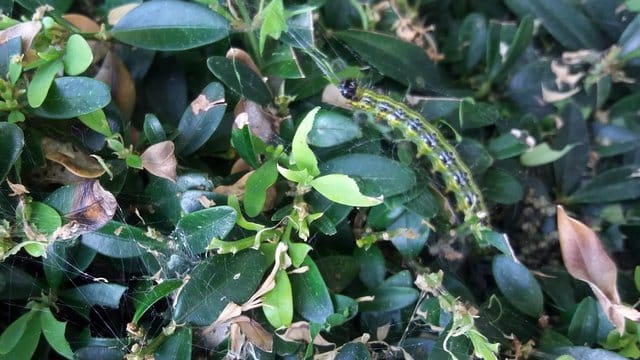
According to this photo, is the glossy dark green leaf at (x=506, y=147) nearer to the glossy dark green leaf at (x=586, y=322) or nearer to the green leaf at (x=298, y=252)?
the glossy dark green leaf at (x=586, y=322)

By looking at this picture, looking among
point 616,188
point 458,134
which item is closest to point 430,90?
point 458,134

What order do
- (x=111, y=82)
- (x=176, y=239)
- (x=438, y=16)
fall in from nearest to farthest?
(x=176, y=239) → (x=111, y=82) → (x=438, y=16)

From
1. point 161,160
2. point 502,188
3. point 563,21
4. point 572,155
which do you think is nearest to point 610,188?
point 572,155

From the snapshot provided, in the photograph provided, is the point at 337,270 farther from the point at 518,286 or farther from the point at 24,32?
the point at 24,32

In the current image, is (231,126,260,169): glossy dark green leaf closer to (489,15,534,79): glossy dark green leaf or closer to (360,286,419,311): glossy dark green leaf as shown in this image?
(360,286,419,311): glossy dark green leaf

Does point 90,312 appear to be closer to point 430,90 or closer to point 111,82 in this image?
point 111,82

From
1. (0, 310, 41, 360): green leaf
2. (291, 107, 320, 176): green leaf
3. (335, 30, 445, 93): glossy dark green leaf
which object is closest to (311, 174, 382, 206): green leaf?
(291, 107, 320, 176): green leaf
